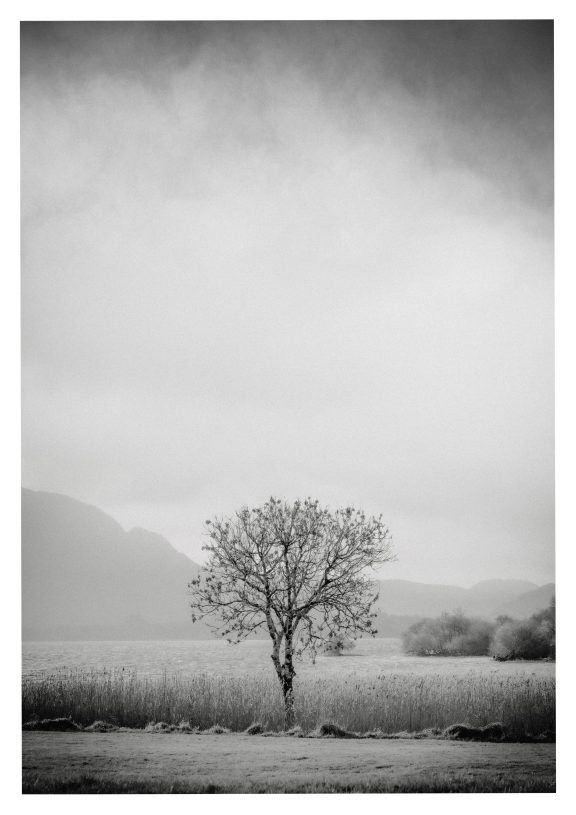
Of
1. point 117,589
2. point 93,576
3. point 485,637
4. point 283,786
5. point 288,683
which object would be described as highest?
point 93,576

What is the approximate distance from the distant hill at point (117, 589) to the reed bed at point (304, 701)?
21.6 inches

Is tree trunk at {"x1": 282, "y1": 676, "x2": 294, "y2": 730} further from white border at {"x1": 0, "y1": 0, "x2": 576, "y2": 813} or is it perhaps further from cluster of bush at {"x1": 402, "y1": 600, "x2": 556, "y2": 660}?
white border at {"x1": 0, "y1": 0, "x2": 576, "y2": 813}

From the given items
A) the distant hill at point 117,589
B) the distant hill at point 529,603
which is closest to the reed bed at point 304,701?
the distant hill at point 117,589

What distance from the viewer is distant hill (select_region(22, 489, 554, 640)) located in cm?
801

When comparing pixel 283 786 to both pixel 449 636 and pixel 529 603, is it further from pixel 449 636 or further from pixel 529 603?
pixel 529 603

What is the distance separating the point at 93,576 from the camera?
828cm

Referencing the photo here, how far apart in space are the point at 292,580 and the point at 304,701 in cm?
138

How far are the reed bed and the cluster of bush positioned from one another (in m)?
0.28
